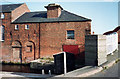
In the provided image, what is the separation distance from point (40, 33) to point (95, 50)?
41.8 feet

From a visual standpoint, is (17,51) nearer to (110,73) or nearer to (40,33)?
(40,33)

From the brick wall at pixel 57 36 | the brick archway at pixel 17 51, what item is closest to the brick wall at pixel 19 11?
the brick archway at pixel 17 51

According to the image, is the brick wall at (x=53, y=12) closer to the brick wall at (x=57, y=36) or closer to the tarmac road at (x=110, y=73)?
the brick wall at (x=57, y=36)

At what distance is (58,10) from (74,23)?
140 inches

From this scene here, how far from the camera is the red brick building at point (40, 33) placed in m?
15.7

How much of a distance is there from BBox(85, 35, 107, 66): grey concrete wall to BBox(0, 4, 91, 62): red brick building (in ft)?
31.8

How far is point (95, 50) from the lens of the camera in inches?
214

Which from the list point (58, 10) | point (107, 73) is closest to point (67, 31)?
point (58, 10)

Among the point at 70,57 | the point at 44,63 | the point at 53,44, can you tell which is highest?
the point at 53,44

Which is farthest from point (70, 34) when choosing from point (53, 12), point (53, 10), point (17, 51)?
point (17, 51)

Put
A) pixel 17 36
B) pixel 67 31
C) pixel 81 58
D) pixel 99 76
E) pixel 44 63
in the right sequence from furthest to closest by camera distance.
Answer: pixel 17 36 < pixel 67 31 < pixel 81 58 < pixel 44 63 < pixel 99 76

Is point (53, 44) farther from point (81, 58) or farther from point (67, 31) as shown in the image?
point (81, 58)

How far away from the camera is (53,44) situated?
16.5 m

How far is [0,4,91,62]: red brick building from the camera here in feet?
51.5
